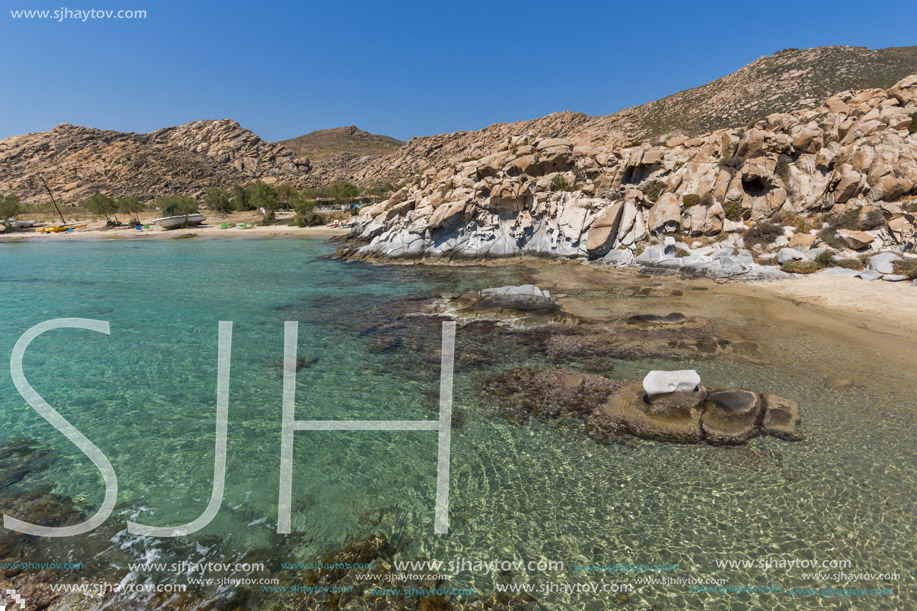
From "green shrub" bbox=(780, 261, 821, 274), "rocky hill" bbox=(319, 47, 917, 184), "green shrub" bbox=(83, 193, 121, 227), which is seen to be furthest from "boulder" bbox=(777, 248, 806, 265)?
"green shrub" bbox=(83, 193, 121, 227)

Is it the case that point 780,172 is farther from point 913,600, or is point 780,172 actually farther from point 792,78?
point 792,78

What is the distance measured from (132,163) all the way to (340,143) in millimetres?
71944

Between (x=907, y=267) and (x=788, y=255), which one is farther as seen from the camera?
(x=788, y=255)

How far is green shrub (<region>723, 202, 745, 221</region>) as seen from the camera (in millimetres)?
23656

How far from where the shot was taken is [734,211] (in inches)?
934

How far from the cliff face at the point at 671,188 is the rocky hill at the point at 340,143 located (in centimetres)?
11106

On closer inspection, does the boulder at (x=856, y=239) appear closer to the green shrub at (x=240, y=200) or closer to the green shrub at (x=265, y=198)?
the green shrub at (x=265, y=198)

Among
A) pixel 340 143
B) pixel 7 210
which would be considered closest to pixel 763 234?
pixel 7 210

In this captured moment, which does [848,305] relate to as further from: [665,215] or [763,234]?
[665,215]

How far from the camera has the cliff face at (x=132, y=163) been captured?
8900 centimetres

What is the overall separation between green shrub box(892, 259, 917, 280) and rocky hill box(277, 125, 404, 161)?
134 metres

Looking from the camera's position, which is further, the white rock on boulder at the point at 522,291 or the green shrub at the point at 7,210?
the green shrub at the point at 7,210

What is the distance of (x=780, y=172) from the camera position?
24062 millimetres

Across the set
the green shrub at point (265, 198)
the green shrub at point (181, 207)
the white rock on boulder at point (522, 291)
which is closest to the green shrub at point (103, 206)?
the green shrub at point (181, 207)
